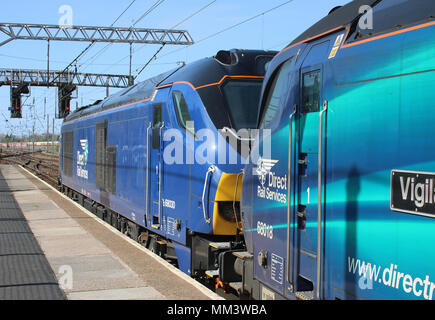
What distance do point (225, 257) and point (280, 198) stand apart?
6.55 feet

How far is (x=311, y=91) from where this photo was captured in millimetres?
4773

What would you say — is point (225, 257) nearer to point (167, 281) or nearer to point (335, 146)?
point (167, 281)

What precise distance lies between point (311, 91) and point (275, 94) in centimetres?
92

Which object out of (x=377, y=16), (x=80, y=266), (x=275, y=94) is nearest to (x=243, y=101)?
(x=275, y=94)

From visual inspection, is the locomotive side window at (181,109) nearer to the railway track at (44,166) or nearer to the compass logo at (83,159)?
the compass logo at (83,159)

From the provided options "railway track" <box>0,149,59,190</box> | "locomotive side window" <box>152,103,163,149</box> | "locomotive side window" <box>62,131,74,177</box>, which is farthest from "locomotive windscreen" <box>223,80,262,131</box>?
"railway track" <box>0,149,59,190</box>

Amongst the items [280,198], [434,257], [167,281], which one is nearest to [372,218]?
[434,257]

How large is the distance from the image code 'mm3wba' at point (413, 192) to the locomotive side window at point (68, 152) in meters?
18.7

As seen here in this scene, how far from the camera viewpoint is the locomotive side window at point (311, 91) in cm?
466

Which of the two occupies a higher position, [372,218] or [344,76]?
[344,76]

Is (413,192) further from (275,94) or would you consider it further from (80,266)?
(80,266)

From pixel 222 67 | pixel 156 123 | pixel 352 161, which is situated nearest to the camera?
pixel 352 161

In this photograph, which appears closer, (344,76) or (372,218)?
(372,218)
